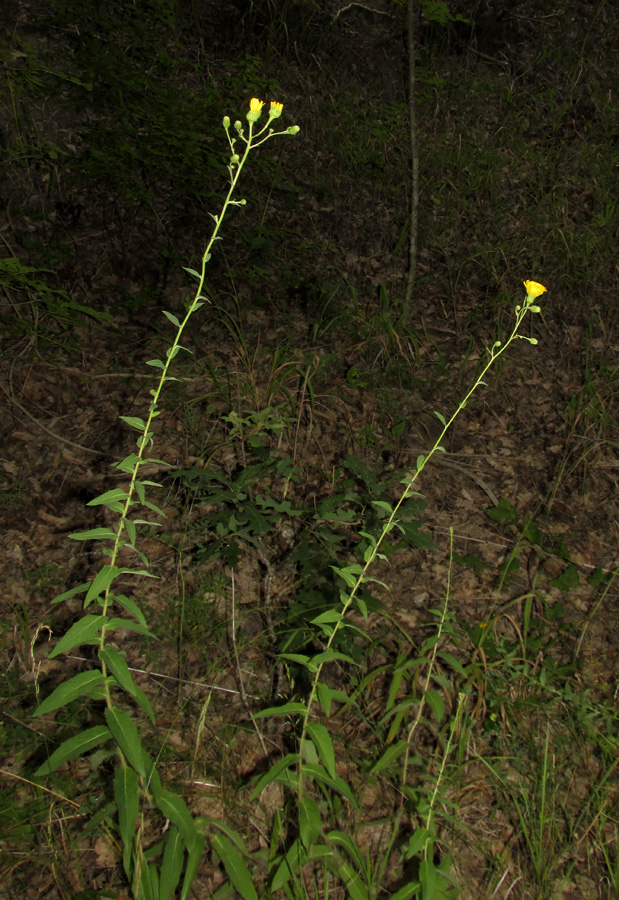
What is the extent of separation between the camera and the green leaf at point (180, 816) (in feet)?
4.20

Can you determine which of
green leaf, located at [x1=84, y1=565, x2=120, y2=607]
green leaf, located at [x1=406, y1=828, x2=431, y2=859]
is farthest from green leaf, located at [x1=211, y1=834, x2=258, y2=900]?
green leaf, located at [x1=84, y1=565, x2=120, y2=607]

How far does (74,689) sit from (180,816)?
0.41 m

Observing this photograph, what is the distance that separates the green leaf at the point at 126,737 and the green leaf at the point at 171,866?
0.27m

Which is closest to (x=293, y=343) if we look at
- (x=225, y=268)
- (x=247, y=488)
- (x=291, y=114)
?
(x=225, y=268)

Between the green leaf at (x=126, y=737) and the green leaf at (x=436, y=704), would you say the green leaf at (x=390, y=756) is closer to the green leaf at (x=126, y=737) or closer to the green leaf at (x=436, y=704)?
the green leaf at (x=436, y=704)

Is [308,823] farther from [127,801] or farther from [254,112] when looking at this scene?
[254,112]

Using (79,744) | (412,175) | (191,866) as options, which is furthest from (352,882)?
(412,175)

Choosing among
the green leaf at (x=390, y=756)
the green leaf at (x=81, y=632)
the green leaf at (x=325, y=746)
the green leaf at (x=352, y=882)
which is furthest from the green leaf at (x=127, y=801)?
the green leaf at (x=390, y=756)

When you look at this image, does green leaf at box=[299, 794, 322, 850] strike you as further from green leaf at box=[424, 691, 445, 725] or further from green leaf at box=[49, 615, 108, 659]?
green leaf at box=[49, 615, 108, 659]

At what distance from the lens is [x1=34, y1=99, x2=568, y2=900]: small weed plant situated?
1.21 m

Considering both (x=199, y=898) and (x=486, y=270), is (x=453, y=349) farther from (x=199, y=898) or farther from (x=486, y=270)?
(x=199, y=898)

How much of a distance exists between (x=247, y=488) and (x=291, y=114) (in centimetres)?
403

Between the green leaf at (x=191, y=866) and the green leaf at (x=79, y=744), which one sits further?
the green leaf at (x=191, y=866)

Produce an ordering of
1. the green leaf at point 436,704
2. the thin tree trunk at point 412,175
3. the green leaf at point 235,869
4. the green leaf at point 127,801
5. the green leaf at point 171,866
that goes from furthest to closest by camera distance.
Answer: the thin tree trunk at point 412,175 < the green leaf at point 436,704 < the green leaf at point 235,869 < the green leaf at point 171,866 < the green leaf at point 127,801
